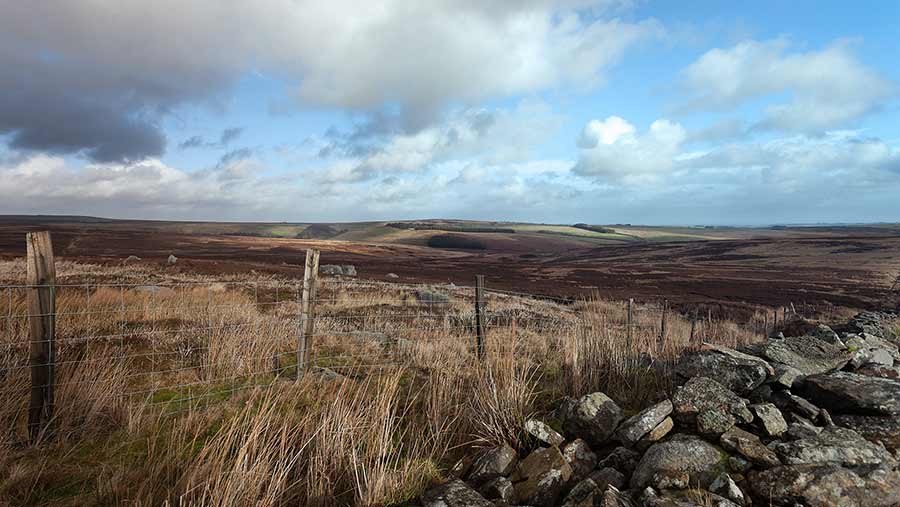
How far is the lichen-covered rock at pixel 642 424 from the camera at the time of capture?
4.73m

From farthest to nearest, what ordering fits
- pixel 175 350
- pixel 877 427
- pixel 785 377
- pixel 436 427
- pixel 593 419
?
pixel 175 350
pixel 785 377
pixel 436 427
pixel 593 419
pixel 877 427

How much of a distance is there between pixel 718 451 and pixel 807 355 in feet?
12.1

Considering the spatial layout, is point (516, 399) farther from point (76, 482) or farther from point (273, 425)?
point (76, 482)

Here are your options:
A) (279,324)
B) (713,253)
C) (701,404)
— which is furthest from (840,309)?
(713,253)

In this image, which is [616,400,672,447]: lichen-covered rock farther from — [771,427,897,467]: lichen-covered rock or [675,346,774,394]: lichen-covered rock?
[675,346,774,394]: lichen-covered rock

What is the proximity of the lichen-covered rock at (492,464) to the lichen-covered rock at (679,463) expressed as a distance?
1137mm

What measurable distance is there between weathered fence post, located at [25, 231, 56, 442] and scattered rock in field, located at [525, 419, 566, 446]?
5.25 m

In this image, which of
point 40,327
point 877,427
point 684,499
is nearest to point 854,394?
point 877,427

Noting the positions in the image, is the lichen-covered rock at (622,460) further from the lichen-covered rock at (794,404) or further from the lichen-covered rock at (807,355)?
the lichen-covered rock at (807,355)

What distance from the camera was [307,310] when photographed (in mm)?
7500

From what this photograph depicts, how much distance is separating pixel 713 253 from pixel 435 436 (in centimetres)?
8774

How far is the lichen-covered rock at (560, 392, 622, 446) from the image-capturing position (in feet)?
16.4

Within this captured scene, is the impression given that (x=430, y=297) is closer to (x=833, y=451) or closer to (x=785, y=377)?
(x=785, y=377)

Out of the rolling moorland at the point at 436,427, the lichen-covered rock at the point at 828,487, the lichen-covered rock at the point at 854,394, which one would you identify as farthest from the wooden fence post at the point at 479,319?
the lichen-covered rock at the point at 828,487
